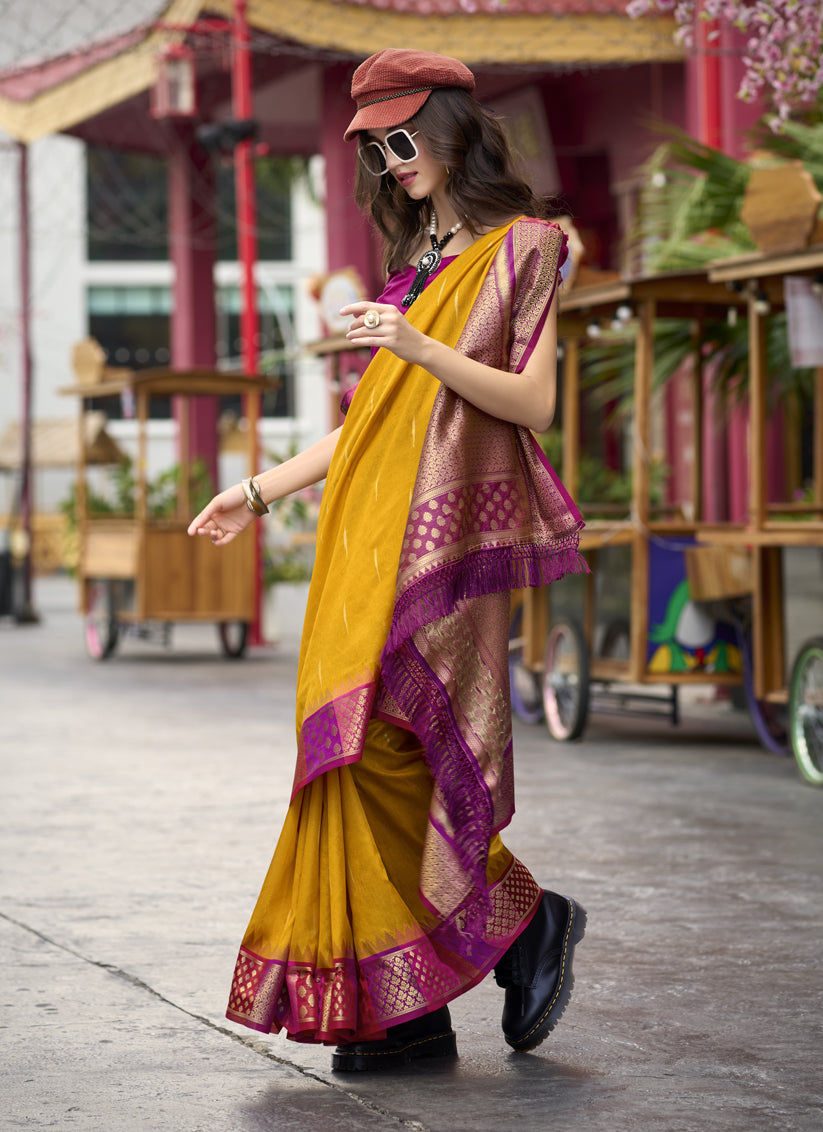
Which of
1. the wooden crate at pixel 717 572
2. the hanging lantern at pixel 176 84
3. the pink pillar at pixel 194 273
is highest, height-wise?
the hanging lantern at pixel 176 84

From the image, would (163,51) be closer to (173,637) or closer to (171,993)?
(173,637)

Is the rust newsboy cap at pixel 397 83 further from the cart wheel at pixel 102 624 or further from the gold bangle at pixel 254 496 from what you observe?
the cart wheel at pixel 102 624

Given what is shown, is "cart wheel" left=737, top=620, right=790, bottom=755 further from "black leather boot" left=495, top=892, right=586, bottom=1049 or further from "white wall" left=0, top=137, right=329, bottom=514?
"white wall" left=0, top=137, right=329, bottom=514

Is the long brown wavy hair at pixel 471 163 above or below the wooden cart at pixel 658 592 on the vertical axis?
above

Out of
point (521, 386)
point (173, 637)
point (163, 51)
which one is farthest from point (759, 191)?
point (173, 637)

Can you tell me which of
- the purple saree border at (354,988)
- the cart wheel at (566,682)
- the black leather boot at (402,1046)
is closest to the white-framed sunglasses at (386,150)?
the purple saree border at (354,988)

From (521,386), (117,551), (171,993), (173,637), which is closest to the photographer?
(521,386)

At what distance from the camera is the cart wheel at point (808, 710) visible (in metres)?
7.45

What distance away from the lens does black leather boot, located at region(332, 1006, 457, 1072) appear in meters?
3.41

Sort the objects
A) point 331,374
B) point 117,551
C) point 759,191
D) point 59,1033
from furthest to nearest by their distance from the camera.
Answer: point 117,551
point 331,374
point 759,191
point 59,1033

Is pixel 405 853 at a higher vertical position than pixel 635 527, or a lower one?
lower

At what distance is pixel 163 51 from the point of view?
52.9 feet

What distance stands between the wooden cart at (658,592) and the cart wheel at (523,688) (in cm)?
59

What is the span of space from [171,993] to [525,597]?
585 centimetres
